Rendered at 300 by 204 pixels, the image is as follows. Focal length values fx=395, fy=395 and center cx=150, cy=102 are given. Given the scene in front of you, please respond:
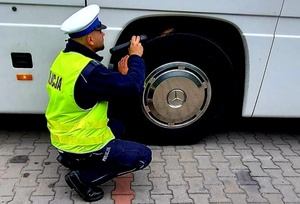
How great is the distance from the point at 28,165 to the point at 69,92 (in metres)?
1.00

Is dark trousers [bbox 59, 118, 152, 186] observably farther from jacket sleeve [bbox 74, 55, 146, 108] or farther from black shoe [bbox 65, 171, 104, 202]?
jacket sleeve [bbox 74, 55, 146, 108]

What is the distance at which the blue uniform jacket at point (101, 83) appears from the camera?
2281mm

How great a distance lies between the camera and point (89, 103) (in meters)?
2.39

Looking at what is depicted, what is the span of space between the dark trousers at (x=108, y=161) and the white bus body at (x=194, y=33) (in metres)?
0.57

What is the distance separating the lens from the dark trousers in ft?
8.27

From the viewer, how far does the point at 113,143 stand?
2.57 meters

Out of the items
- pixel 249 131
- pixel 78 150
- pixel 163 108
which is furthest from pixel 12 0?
pixel 249 131

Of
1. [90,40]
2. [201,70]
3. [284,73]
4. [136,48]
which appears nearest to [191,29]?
[201,70]

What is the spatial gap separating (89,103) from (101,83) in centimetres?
17

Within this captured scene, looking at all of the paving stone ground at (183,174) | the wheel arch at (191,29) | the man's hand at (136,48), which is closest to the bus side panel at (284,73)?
the wheel arch at (191,29)

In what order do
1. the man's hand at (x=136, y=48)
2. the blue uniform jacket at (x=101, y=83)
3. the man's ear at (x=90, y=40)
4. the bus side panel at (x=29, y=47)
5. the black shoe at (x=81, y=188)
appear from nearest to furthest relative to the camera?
the blue uniform jacket at (x=101, y=83) < the man's ear at (x=90, y=40) < the man's hand at (x=136, y=48) < the black shoe at (x=81, y=188) < the bus side panel at (x=29, y=47)

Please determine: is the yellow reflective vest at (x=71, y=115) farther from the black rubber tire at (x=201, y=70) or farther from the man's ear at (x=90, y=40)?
the black rubber tire at (x=201, y=70)

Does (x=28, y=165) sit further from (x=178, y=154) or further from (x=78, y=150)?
(x=178, y=154)

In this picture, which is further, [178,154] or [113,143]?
[178,154]
